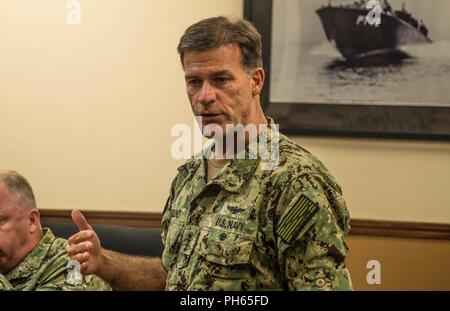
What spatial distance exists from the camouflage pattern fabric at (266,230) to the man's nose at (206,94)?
15 centimetres

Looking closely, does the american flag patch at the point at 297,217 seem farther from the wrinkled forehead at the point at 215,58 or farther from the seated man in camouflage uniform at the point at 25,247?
the seated man in camouflage uniform at the point at 25,247

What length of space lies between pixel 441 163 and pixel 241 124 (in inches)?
53.9

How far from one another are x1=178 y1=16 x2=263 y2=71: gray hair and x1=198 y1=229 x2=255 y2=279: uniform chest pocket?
40cm

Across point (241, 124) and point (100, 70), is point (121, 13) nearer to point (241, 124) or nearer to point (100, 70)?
point (100, 70)

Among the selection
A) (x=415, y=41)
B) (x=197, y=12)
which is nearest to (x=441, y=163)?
(x=415, y=41)

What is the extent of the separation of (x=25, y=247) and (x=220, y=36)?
3.59ft

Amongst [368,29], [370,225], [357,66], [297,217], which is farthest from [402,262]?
[297,217]

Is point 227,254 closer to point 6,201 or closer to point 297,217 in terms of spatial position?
point 297,217

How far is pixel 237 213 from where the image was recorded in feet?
4.42

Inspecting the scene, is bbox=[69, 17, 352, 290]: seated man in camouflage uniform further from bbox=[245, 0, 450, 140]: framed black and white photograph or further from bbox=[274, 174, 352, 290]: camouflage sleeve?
bbox=[245, 0, 450, 140]: framed black and white photograph

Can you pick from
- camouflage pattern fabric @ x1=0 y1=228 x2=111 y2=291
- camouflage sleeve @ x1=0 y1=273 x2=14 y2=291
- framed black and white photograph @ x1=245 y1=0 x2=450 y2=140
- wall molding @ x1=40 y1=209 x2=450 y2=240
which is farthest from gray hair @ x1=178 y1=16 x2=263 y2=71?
wall molding @ x1=40 y1=209 x2=450 y2=240

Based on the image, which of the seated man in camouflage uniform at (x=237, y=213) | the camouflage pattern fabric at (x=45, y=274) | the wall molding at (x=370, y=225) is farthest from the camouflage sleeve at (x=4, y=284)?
the wall molding at (x=370, y=225)

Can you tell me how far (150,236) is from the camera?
7.91ft

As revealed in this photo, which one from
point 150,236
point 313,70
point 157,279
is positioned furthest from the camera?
point 313,70
